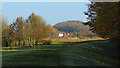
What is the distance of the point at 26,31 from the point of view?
39906 millimetres

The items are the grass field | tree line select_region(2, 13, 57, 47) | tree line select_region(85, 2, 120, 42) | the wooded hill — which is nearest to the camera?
the grass field

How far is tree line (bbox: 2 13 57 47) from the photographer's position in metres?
38.0

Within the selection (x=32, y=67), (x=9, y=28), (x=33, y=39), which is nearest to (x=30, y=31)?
(x=33, y=39)

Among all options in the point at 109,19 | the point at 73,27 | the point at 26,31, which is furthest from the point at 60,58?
the point at 73,27

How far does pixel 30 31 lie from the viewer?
40.8 metres

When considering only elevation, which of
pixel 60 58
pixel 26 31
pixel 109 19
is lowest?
pixel 60 58

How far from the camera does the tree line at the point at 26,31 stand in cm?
3797

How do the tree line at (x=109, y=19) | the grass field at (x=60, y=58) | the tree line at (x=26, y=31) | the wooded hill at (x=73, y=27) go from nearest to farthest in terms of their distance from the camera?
the grass field at (x=60, y=58) < the tree line at (x=109, y=19) < the wooded hill at (x=73, y=27) < the tree line at (x=26, y=31)

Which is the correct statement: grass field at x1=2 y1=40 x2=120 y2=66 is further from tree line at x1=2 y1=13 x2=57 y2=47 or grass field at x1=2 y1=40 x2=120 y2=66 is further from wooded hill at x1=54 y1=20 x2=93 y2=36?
tree line at x1=2 y1=13 x2=57 y2=47

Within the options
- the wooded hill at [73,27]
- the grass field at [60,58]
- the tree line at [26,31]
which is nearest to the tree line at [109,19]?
the grass field at [60,58]

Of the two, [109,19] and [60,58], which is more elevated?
[109,19]

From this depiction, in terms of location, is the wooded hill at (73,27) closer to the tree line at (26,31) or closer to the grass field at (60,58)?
the tree line at (26,31)

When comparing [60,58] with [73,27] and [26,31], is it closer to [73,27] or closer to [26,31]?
[26,31]

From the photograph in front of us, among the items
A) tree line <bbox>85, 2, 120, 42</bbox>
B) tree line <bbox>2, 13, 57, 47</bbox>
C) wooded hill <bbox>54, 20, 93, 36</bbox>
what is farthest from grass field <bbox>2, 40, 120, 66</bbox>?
tree line <bbox>2, 13, 57, 47</bbox>
